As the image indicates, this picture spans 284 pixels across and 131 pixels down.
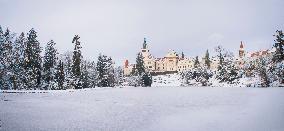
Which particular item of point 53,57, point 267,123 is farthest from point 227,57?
point 267,123

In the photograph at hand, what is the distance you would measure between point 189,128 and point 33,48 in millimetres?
60620

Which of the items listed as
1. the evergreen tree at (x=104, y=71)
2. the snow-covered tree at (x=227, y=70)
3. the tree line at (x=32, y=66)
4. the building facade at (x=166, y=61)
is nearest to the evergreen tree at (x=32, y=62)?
the tree line at (x=32, y=66)

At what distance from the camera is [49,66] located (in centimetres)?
7512

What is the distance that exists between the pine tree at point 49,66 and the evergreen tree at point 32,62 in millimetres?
2391

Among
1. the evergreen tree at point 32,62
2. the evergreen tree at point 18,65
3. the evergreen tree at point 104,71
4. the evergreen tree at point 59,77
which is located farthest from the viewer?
the evergreen tree at point 104,71

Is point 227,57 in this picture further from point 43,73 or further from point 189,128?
point 189,128

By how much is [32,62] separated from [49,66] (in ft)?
22.4

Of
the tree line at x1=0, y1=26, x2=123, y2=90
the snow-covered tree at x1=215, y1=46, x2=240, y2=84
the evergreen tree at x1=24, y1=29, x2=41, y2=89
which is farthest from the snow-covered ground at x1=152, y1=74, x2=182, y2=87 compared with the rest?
the evergreen tree at x1=24, y1=29, x2=41, y2=89

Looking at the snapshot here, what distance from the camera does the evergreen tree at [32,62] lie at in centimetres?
6506

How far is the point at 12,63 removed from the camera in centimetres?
5984

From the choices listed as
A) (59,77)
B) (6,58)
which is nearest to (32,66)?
(59,77)

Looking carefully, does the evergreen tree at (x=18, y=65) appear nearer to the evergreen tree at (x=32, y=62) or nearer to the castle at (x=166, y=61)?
the evergreen tree at (x=32, y=62)

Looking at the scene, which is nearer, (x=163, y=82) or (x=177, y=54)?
(x=163, y=82)

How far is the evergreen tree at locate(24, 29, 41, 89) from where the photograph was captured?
65062 millimetres
